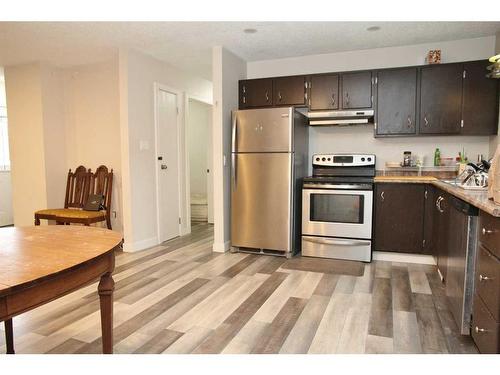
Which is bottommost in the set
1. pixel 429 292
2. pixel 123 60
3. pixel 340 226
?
pixel 429 292

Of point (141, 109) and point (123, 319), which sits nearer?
point (123, 319)

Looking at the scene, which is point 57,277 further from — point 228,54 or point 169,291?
point 228,54

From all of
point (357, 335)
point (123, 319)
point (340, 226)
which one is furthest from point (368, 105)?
point (123, 319)

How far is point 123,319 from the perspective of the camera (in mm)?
2293

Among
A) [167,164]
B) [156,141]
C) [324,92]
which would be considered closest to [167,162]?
[167,164]

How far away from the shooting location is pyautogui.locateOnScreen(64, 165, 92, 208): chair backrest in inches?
180

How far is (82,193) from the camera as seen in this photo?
4.60 meters

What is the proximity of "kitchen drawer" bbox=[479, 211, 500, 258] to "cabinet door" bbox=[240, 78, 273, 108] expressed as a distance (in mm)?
2855

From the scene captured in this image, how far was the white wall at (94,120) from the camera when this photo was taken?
4480 mm

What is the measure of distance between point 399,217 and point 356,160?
2.77ft

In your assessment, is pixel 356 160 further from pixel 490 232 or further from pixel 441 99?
pixel 490 232

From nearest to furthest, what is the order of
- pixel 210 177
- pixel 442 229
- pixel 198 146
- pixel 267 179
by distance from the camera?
pixel 442 229, pixel 267 179, pixel 210 177, pixel 198 146

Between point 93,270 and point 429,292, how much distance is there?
2542 mm

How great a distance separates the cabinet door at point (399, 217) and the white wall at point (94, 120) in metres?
3.19
